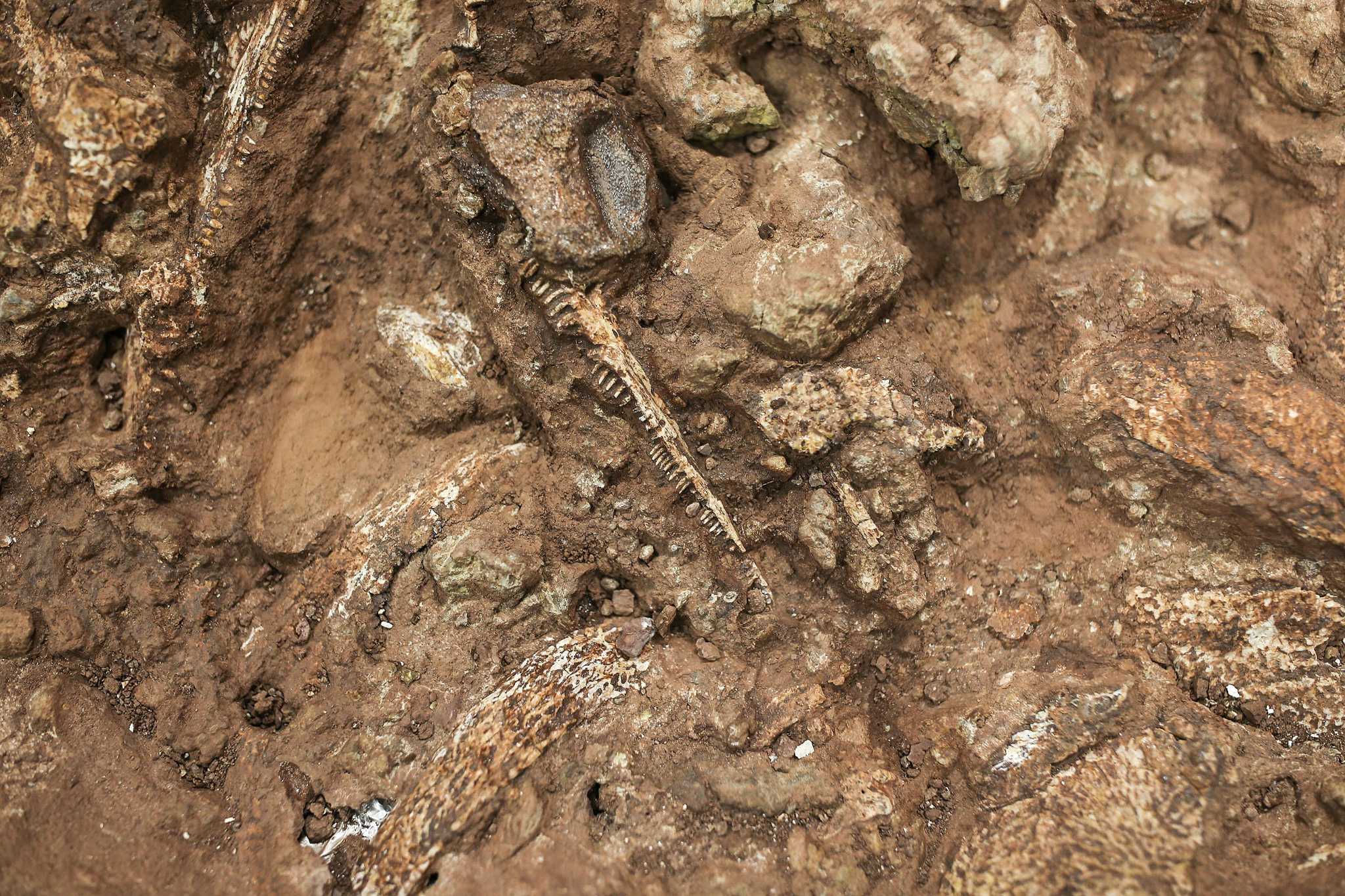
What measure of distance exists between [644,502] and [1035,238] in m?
2.00

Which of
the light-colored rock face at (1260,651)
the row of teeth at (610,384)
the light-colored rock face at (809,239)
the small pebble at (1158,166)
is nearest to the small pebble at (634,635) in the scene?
the row of teeth at (610,384)

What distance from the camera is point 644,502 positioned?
357 centimetres

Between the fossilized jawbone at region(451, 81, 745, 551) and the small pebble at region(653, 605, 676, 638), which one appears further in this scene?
the small pebble at region(653, 605, 676, 638)

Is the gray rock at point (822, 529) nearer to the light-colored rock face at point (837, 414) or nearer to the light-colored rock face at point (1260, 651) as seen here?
the light-colored rock face at point (837, 414)

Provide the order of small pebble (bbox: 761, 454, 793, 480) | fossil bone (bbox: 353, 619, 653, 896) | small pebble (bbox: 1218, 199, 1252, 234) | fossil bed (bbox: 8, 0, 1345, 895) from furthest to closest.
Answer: small pebble (bbox: 1218, 199, 1252, 234) < small pebble (bbox: 761, 454, 793, 480) < fossil bed (bbox: 8, 0, 1345, 895) < fossil bone (bbox: 353, 619, 653, 896)

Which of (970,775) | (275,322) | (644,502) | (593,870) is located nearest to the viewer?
(593,870)

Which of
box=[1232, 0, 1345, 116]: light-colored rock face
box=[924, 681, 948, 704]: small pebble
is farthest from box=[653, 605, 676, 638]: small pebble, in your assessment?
box=[1232, 0, 1345, 116]: light-colored rock face

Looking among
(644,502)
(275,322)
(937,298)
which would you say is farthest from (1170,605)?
(275,322)

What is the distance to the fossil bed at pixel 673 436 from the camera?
3.20 metres

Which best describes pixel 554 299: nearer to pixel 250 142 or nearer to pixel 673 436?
pixel 673 436

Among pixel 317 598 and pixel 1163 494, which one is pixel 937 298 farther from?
pixel 317 598

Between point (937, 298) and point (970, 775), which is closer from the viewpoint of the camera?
point (970, 775)

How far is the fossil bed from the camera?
3.20m

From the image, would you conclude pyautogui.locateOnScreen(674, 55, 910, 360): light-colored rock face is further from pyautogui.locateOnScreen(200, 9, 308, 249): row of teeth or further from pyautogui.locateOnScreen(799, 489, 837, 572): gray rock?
pyautogui.locateOnScreen(200, 9, 308, 249): row of teeth
